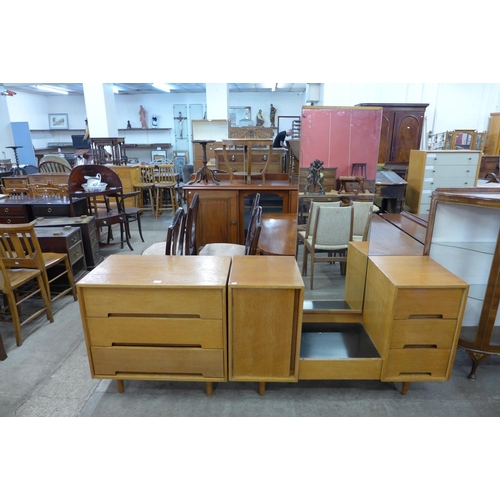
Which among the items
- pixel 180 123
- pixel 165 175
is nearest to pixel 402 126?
pixel 165 175

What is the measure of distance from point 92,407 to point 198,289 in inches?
36.4

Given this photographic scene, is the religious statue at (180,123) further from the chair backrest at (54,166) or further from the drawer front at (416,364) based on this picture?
the drawer front at (416,364)

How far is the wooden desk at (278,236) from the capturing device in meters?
2.52

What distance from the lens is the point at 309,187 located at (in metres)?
2.34

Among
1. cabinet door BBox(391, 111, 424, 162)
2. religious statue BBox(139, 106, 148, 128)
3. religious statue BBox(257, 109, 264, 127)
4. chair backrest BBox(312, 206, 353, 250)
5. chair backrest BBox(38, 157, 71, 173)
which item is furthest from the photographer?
religious statue BBox(139, 106, 148, 128)

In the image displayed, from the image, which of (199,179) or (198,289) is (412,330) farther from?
(199,179)

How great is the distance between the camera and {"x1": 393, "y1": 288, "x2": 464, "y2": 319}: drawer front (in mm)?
1667

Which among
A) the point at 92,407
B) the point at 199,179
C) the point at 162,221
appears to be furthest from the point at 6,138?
the point at 92,407

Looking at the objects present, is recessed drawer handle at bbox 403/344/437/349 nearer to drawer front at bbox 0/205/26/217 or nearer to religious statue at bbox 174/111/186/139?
drawer front at bbox 0/205/26/217

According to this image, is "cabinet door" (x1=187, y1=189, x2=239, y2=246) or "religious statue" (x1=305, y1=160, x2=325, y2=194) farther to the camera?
"cabinet door" (x1=187, y1=189, x2=239, y2=246)

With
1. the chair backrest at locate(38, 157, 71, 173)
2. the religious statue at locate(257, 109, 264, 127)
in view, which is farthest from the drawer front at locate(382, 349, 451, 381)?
the religious statue at locate(257, 109, 264, 127)

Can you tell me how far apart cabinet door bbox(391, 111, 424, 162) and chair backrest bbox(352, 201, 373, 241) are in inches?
91.8

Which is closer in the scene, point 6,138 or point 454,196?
point 454,196

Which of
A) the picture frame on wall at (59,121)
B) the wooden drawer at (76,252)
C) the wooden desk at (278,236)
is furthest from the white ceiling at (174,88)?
the wooden drawer at (76,252)
